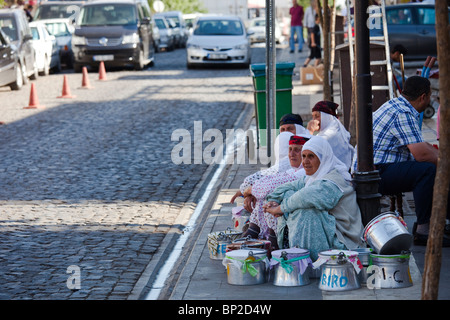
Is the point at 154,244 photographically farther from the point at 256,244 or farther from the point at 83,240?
the point at 256,244

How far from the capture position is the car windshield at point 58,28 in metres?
33.4

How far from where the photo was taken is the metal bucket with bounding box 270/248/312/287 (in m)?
6.46

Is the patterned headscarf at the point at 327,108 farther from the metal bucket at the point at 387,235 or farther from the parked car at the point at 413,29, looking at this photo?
the parked car at the point at 413,29

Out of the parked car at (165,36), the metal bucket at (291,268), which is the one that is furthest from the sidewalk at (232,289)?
the parked car at (165,36)

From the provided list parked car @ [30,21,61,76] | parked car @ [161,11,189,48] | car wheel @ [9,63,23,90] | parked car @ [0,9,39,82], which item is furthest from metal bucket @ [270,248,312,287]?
parked car @ [161,11,189,48]

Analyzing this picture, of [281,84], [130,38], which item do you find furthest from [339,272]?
[130,38]

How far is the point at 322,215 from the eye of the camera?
6.85 metres

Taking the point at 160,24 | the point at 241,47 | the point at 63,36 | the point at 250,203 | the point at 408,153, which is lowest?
the point at 160,24

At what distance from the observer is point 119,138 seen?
50.2 ft

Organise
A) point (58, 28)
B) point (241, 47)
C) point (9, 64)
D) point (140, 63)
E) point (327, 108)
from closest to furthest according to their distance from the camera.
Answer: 1. point (327, 108)
2. point (9, 64)
3. point (241, 47)
4. point (140, 63)
5. point (58, 28)

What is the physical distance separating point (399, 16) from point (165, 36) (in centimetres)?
2300

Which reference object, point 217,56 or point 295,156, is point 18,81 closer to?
point 217,56

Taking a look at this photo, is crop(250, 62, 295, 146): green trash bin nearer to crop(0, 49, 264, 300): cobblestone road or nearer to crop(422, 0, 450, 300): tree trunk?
crop(0, 49, 264, 300): cobblestone road
